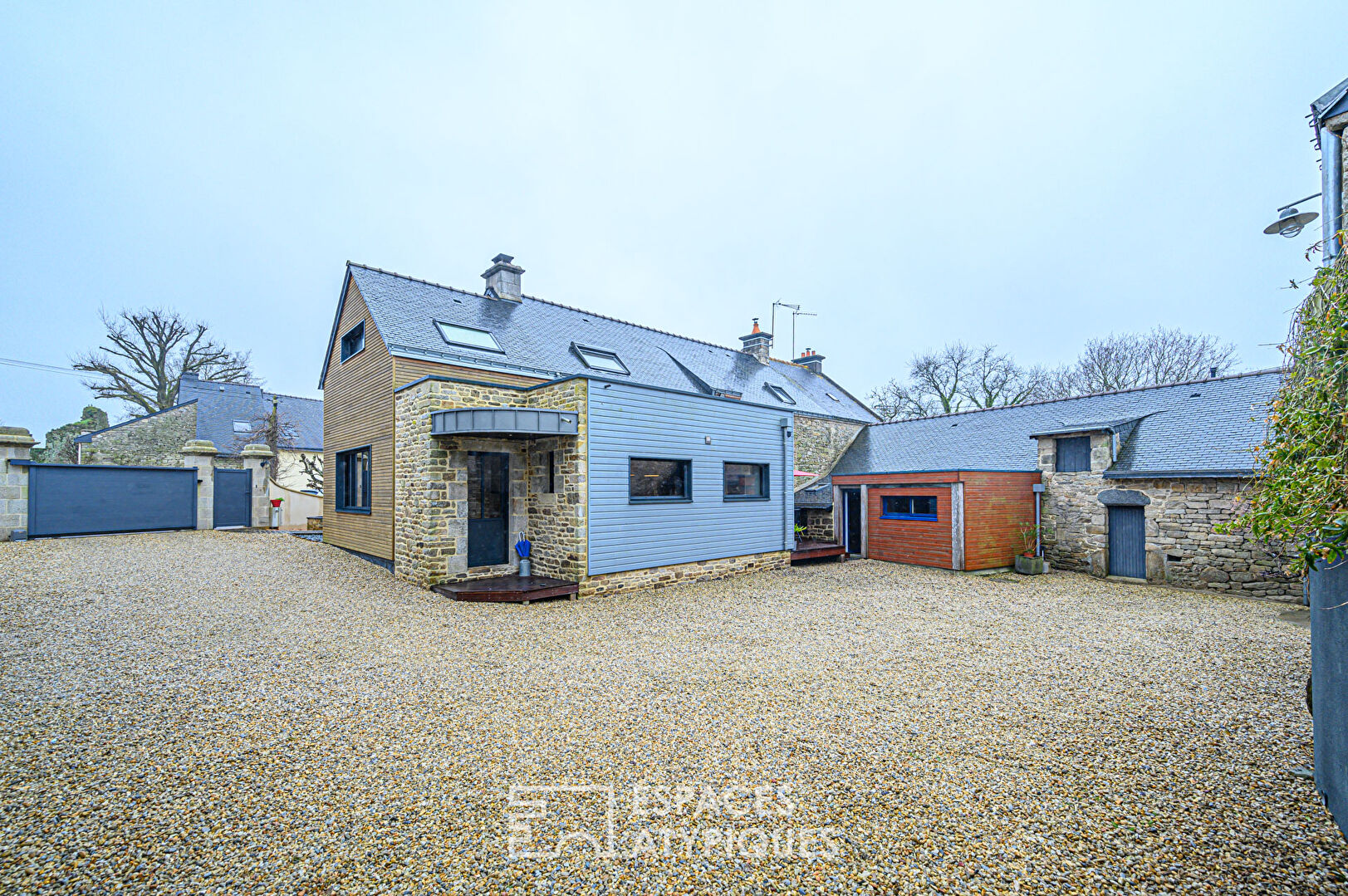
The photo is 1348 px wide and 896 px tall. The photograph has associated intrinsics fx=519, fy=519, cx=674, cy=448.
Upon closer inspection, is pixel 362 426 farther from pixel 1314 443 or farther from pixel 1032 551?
pixel 1032 551

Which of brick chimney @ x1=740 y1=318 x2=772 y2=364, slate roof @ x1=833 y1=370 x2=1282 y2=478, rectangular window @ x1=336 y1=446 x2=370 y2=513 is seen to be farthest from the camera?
brick chimney @ x1=740 y1=318 x2=772 y2=364

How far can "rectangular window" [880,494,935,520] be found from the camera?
11.8 m

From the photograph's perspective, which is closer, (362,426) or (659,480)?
(659,480)

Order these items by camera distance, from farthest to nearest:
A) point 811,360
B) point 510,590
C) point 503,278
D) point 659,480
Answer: point 811,360 < point 503,278 < point 659,480 < point 510,590

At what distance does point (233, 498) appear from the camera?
48.5ft

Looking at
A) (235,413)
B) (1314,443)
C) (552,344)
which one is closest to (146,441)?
(235,413)

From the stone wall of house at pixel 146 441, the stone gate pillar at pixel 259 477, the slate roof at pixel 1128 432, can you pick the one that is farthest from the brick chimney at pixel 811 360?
the stone wall of house at pixel 146 441

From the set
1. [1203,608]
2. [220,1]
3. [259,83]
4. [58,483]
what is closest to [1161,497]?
[1203,608]

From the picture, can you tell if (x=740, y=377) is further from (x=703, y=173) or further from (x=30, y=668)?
(x=30, y=668)

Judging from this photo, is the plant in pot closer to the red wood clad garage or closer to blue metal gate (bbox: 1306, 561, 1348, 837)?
the red wood clad garage

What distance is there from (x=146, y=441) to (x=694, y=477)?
Result: 78.9 ft

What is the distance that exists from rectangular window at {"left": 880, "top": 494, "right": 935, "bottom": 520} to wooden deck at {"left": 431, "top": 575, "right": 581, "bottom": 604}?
8.09 meters

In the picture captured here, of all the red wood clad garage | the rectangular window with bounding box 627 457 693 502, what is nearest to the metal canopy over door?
the red wood clad garage

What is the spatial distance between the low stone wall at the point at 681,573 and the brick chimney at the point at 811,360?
13.3m
